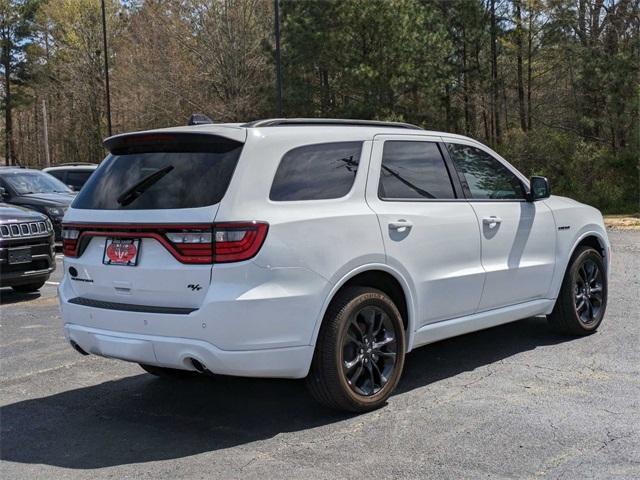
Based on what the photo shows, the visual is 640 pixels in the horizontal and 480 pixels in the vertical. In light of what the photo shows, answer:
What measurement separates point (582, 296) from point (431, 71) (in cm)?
→ 2548

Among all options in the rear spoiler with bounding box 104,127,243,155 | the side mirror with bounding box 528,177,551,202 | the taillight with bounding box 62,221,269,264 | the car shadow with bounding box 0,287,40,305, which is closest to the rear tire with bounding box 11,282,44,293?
the car shadow with bounding box 0,287,40,305

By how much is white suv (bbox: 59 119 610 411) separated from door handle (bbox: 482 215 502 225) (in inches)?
0.7

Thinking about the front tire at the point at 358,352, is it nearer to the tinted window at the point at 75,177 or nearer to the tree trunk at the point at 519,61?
the tinted window at the point at 75,177

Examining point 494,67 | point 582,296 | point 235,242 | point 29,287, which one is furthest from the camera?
point 494,67

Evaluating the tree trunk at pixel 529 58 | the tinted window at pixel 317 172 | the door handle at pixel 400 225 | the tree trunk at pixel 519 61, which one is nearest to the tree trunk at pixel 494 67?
the tree trunk at pixel 519 61

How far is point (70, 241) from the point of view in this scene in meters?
4.87

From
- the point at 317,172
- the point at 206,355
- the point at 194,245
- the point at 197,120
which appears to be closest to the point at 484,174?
the point at 317,172

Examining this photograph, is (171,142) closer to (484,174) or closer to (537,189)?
(484,174)

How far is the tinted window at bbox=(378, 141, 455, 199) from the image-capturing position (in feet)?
16.6

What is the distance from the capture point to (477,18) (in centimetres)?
3372

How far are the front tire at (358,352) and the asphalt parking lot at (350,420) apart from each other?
155 mm

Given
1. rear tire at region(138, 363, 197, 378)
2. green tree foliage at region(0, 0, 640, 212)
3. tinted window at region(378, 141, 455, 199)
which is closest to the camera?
tinted window at region(378, 141, 455, 199)

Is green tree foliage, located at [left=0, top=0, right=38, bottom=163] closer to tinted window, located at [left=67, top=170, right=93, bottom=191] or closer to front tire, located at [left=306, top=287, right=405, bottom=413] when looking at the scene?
tinted window, located at [left=67, top=170, right=93, bottom=191]

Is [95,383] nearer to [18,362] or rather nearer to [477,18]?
[18,362]
